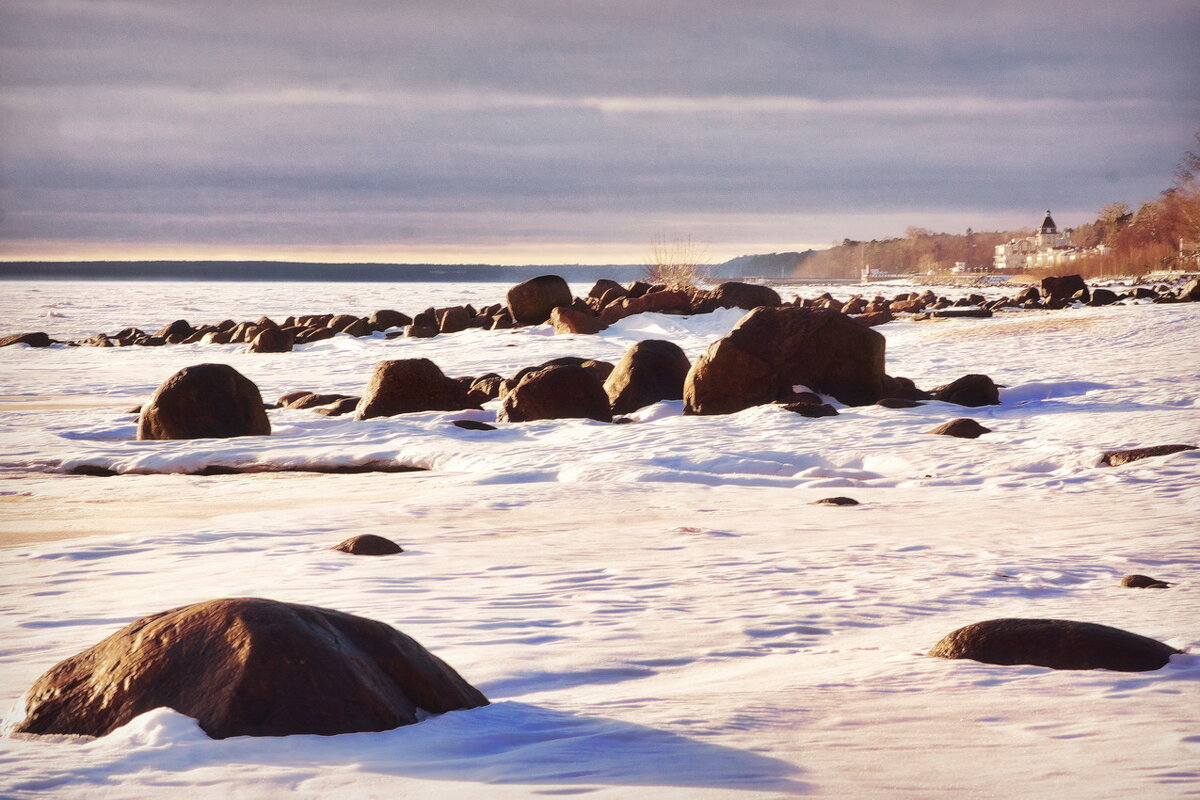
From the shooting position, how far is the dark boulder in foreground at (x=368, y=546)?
6.57m

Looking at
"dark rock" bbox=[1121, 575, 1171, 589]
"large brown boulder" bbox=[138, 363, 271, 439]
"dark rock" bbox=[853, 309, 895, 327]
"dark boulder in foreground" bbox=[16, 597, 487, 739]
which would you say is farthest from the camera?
"dark rock" bbox=[853, 309, 895, 327]

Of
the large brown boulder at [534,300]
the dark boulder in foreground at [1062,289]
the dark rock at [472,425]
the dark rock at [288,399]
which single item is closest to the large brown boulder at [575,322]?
Result: the large brown boulder at [534,300]

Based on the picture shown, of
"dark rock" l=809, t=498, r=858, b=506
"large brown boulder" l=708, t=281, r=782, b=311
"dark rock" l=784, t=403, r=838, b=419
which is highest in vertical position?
"large brown boulder" l=708, t=281, r=782, b=311

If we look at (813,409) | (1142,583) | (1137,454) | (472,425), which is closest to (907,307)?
(813,409)

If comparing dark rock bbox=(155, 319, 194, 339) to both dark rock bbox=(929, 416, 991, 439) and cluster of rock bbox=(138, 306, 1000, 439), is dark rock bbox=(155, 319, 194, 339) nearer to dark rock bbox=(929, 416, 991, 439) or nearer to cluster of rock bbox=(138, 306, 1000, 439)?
cluster of rock bbox=(138, 306, 1000, 439)

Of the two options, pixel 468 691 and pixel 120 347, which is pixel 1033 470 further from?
pixel 120 347

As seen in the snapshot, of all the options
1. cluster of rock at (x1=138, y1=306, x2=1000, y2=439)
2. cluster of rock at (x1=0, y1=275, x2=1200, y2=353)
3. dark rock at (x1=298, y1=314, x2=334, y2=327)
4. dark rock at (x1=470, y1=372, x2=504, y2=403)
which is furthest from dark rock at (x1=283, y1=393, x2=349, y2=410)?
dark rock at (x1=298, y1=314, x2=334, y2=327)

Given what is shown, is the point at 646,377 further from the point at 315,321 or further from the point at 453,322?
the point at 315,321

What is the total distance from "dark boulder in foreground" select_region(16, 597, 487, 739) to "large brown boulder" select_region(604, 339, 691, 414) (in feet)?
33.4

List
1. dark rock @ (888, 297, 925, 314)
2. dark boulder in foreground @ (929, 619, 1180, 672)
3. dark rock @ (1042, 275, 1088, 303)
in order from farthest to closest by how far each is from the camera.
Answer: dark rock @ (888, 297, 925, 314), dark rock @ (1042, 275, 1088, 303), dark boulder in foreground @ (929, 619, 1180, 672)

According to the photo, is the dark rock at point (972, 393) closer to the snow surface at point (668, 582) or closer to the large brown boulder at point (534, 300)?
the snow surface at point (668, 582)

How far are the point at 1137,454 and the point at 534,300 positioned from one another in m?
19.9

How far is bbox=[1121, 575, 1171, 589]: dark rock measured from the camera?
5605 mm

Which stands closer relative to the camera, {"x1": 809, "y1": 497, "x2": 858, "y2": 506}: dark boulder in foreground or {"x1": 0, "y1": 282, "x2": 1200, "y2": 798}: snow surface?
{"x1": 0, "y1": 282, "x2": 1200, "y2": 798}: snow surface
